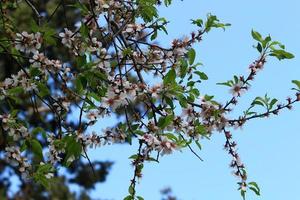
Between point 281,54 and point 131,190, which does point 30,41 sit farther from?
point 281,54

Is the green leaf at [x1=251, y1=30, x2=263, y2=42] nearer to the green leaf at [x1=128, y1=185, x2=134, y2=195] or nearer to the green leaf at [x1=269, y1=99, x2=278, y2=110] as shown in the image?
the green leaf at [x1=269, y1=99, x2=278, y2=110]

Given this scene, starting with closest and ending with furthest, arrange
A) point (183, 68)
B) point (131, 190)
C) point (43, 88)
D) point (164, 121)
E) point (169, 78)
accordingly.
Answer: point (169, 78), point (164, 121), point (43, 88), point (183, 68), point (131, 190)

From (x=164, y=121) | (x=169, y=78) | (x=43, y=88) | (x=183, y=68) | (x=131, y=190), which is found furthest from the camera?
(x=131, y=190)

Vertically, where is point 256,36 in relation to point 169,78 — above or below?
above

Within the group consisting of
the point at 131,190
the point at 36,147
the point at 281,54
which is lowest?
the point at 131,190

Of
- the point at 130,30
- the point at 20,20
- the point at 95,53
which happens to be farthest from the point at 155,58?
the point at 20,20

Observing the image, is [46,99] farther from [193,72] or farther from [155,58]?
[193,72]

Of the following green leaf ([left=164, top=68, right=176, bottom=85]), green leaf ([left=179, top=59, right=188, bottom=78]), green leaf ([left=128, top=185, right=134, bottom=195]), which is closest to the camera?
green leaf ([left=164, top=68, right=176, bottom=85])

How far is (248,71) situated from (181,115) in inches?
18.1

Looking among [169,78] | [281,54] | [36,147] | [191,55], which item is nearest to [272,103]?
[281,54]

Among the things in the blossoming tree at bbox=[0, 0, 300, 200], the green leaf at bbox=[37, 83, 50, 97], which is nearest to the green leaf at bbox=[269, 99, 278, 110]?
the blossoming tree at bbox=[0, 0, 300, 200]

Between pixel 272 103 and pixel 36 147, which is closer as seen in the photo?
pixel 272 103

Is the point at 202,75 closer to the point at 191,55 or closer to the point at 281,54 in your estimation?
the point at 191,55

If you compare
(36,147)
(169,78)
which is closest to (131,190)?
(36,147)
